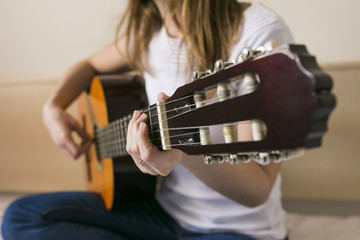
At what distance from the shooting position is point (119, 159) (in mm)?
896

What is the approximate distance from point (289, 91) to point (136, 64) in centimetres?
78

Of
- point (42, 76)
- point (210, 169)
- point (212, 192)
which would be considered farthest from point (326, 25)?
point (42, 76)

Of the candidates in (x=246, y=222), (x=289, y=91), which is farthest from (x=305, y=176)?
(x=289, y=91)

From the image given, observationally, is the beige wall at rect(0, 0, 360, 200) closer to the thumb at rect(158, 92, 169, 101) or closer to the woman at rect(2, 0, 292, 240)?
the woman at rect(2, 0, 292, 240)

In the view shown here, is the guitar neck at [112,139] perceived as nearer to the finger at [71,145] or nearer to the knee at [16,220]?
the finger at [71,145]

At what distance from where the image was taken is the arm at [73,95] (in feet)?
3.67

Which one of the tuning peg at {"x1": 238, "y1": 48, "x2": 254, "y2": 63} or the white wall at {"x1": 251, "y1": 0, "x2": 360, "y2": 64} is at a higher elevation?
the tuning peg at {"x1": 238, "y1": 48, "x2": 254, "y2": 63}

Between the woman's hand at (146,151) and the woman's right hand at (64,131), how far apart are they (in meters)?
0.63

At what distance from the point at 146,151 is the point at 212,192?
360 millimetres

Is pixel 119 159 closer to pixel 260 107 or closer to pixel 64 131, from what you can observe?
pixel 64 131

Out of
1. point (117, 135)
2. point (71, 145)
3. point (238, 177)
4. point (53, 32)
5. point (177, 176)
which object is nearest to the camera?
point (238, 177)

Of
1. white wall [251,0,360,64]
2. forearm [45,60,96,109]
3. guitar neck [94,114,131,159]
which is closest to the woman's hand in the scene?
guitar neck [94,114,131,159]

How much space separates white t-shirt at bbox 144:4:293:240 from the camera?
72 centimetres

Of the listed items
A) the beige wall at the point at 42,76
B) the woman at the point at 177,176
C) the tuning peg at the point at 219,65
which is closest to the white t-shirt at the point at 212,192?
the woman at the point at 177,176
